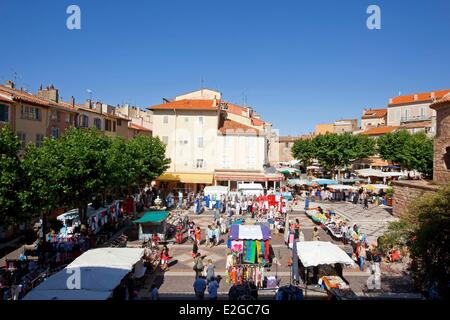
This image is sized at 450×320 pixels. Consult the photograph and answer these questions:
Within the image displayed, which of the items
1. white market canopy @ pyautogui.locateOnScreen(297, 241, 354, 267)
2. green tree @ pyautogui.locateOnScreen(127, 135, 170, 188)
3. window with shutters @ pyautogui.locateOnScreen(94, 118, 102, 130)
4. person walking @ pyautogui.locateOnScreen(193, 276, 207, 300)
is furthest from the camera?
window with shutters @ pyautogui.locateOnScreen(94, 118, 102, 130)

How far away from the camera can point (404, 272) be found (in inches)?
590

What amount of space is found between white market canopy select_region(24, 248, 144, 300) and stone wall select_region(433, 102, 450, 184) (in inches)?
896

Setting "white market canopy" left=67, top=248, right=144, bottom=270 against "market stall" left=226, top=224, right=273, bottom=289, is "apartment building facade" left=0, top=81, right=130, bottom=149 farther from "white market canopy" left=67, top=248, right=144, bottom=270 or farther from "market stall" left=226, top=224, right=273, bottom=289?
"market stall" left=226, top=224, right=273, bottom=289

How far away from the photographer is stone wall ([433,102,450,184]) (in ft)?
77.8

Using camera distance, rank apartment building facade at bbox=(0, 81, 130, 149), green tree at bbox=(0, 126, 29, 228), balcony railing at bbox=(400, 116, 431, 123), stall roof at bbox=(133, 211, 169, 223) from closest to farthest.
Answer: green tree at bbox=(0, 126, 29, 228) < stall roof at bbox=(133, 211, 169, 223) < apartment building facade at bbox=(0, 81, 130, 149) < balcony railing at bbox=(400, 116, 431, 123)

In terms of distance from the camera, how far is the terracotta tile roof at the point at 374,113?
87588 millimetres

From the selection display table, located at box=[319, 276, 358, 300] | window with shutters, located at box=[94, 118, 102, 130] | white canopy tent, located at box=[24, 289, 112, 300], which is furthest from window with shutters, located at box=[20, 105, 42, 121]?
display table, located at box=[319, 276, 358, 300]

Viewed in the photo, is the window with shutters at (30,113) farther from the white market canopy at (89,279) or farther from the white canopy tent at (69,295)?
the white canopy tent at (69,295)

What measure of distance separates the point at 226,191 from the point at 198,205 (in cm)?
289

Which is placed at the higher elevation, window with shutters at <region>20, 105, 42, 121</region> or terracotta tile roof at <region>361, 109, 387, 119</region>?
terracotta tile roof at <region>361, 109, 387, 119</region>

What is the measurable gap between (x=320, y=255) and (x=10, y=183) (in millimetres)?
12628

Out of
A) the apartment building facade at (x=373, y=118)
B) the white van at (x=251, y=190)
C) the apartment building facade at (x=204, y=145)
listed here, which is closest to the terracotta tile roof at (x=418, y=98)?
the apartment building facade at (x=373, y=118)
